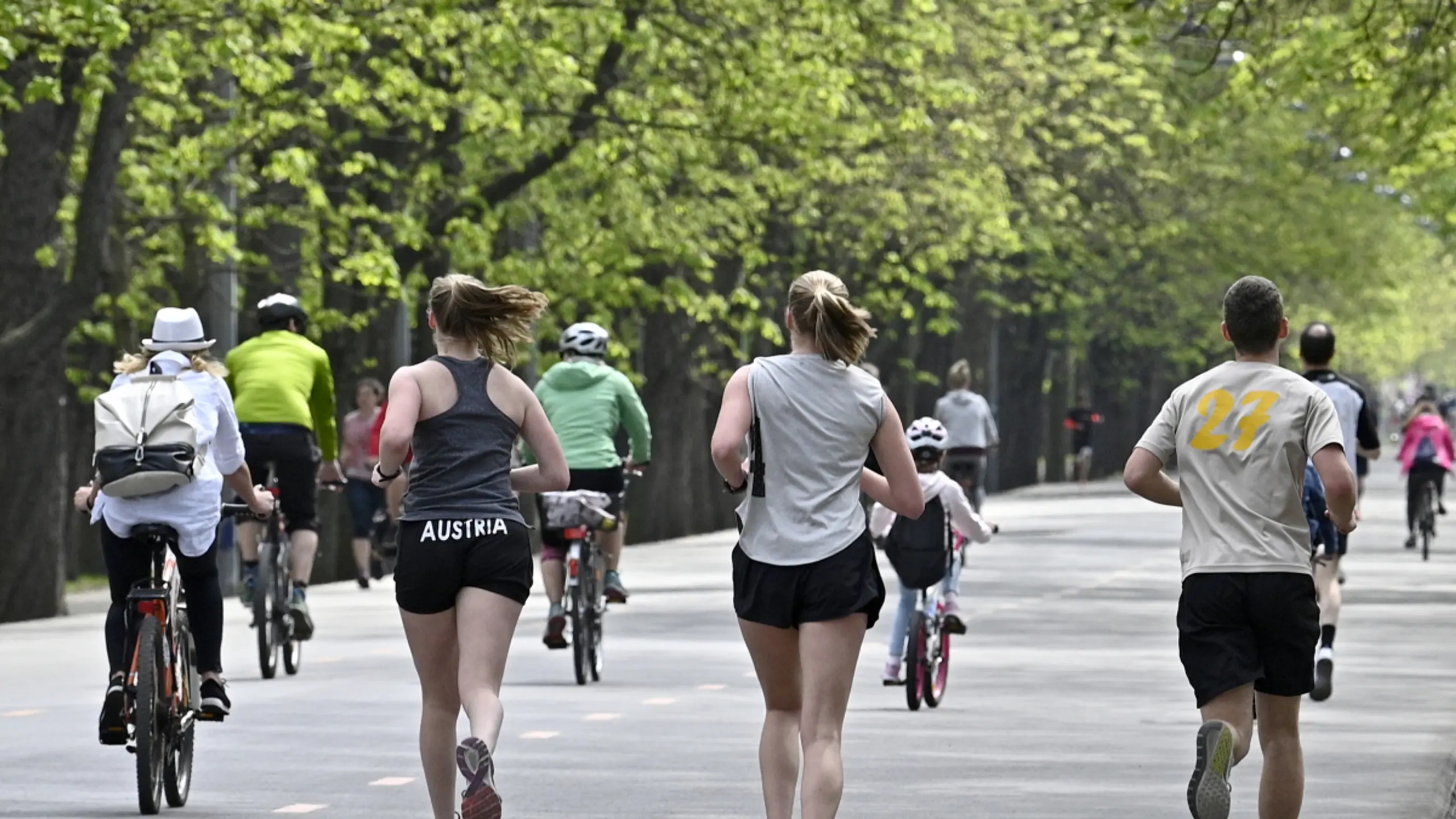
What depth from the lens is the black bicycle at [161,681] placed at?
10211 mm


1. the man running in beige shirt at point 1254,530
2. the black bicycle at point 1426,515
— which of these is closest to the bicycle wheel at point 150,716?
the man running in beige shirt at point 1254,530

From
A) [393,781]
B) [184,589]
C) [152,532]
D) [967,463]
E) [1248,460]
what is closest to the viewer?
[1248,460]

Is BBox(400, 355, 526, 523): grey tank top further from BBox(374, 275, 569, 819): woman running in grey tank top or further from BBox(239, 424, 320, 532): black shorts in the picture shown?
BBox(239, 424, 320, 532): black shorts

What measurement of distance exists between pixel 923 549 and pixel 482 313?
6.21m

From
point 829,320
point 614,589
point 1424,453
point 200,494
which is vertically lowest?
point 1424,453

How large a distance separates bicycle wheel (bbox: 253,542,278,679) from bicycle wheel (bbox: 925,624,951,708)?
11.0 ft

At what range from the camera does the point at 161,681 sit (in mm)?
10312

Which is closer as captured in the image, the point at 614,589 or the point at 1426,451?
the point at 614,589

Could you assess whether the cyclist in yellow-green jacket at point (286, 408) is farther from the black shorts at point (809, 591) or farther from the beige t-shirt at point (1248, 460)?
the beige t-shirt at point (1248, 460)

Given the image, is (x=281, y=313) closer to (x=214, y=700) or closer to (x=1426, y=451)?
(x=214, y=700)

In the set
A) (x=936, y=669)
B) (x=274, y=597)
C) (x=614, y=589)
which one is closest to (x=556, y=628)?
(x=614, y=589)

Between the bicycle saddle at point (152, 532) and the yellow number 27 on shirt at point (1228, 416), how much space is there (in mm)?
Result: 3702

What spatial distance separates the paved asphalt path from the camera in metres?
11.2

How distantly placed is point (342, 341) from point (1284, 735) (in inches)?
908
